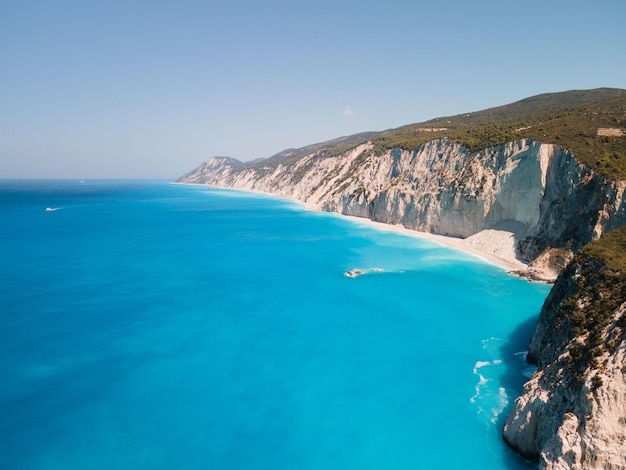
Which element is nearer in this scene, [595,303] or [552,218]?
[595,303]

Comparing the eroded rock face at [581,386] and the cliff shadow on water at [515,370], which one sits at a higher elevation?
the eroded rock face at [581,386]

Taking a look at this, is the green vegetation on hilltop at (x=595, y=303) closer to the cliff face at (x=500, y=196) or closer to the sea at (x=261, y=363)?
the sea at (x=261, y=363)

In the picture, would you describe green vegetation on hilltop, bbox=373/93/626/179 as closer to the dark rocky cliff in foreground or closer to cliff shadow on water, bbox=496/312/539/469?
the dark rocky cliff in foreground

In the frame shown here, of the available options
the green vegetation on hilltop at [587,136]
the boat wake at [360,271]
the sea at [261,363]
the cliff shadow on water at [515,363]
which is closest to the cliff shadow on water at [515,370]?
the cliff shadow on water at [515,363]

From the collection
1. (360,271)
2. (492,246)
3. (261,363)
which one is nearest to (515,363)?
(261,363)

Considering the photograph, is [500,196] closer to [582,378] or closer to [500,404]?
[500,404]

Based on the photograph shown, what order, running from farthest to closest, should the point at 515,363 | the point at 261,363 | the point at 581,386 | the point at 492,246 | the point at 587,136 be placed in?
1. the point at 492,246
2. the point at 587,136
3. the point at 261,363
4. the point at 515,363
5. the point at 581,386
